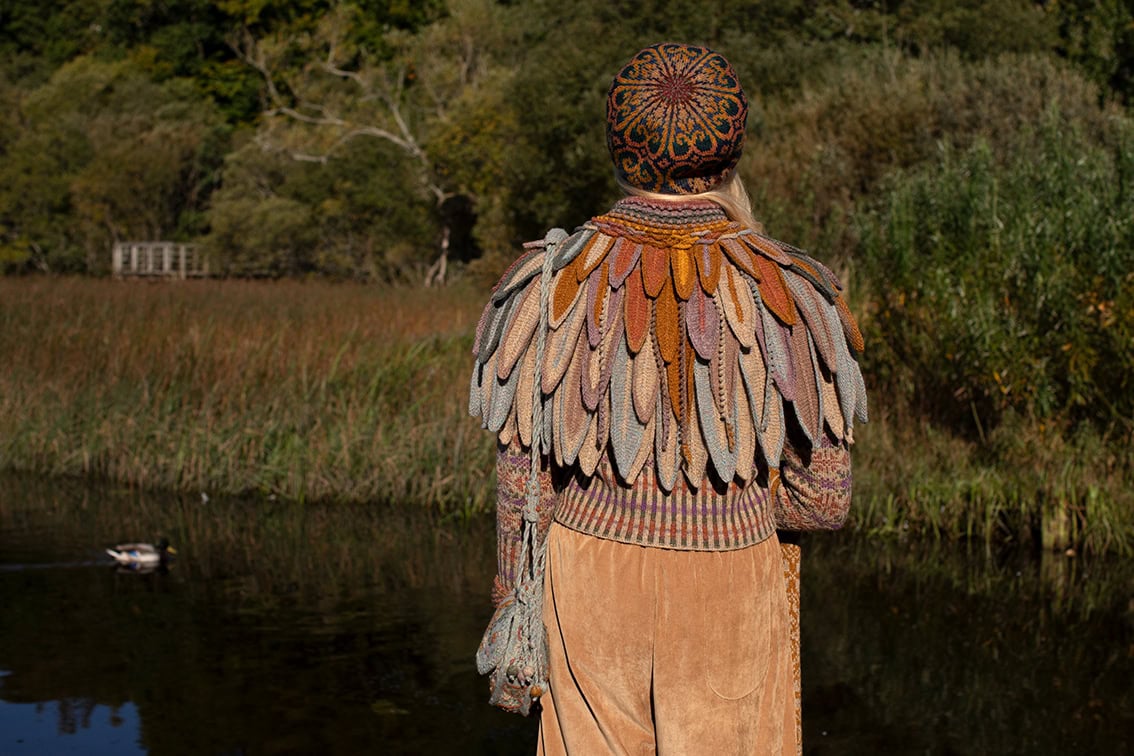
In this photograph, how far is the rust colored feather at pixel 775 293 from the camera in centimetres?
230

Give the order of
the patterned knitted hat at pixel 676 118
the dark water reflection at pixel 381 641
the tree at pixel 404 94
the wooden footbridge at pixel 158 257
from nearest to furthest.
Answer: the patterned knitted hat at pixel 676 118, the dark water reflection at pixel 381 641, the tree at pixel 404 94, the wooden footbridge at pixel 158 257

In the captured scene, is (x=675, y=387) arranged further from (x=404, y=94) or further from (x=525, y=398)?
(x=404, y=94)

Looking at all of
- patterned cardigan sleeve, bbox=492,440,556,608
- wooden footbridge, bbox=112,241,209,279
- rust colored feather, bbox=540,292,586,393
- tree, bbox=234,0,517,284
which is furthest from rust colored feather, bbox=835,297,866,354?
wooden footbridge, bbox=112,241,209,279

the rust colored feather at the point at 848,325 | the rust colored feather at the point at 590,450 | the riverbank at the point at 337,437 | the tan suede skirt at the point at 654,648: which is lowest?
the riverbank at the point at 337,437

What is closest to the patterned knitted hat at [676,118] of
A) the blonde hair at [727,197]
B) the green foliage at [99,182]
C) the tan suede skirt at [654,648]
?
the blonde hair at [727,197]

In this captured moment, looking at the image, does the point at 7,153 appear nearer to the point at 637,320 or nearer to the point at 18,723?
the point at 18,723

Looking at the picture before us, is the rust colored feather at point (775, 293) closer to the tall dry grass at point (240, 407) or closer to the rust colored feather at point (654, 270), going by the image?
the rust colored feather at point (654, 270)

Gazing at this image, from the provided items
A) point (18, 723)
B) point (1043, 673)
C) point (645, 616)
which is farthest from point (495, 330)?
point (1043, 673)

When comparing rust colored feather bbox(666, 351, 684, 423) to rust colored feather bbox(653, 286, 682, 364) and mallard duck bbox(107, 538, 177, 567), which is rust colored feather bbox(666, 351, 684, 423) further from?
mallard duck bbox(107, 538, 177, 567)

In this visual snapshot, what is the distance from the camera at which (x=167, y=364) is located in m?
10.3

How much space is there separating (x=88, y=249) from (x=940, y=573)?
3071 cm

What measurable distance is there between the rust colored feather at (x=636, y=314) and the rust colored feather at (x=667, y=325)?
0.06 feet

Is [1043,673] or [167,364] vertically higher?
[167,364]

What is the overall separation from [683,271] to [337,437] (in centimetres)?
713
